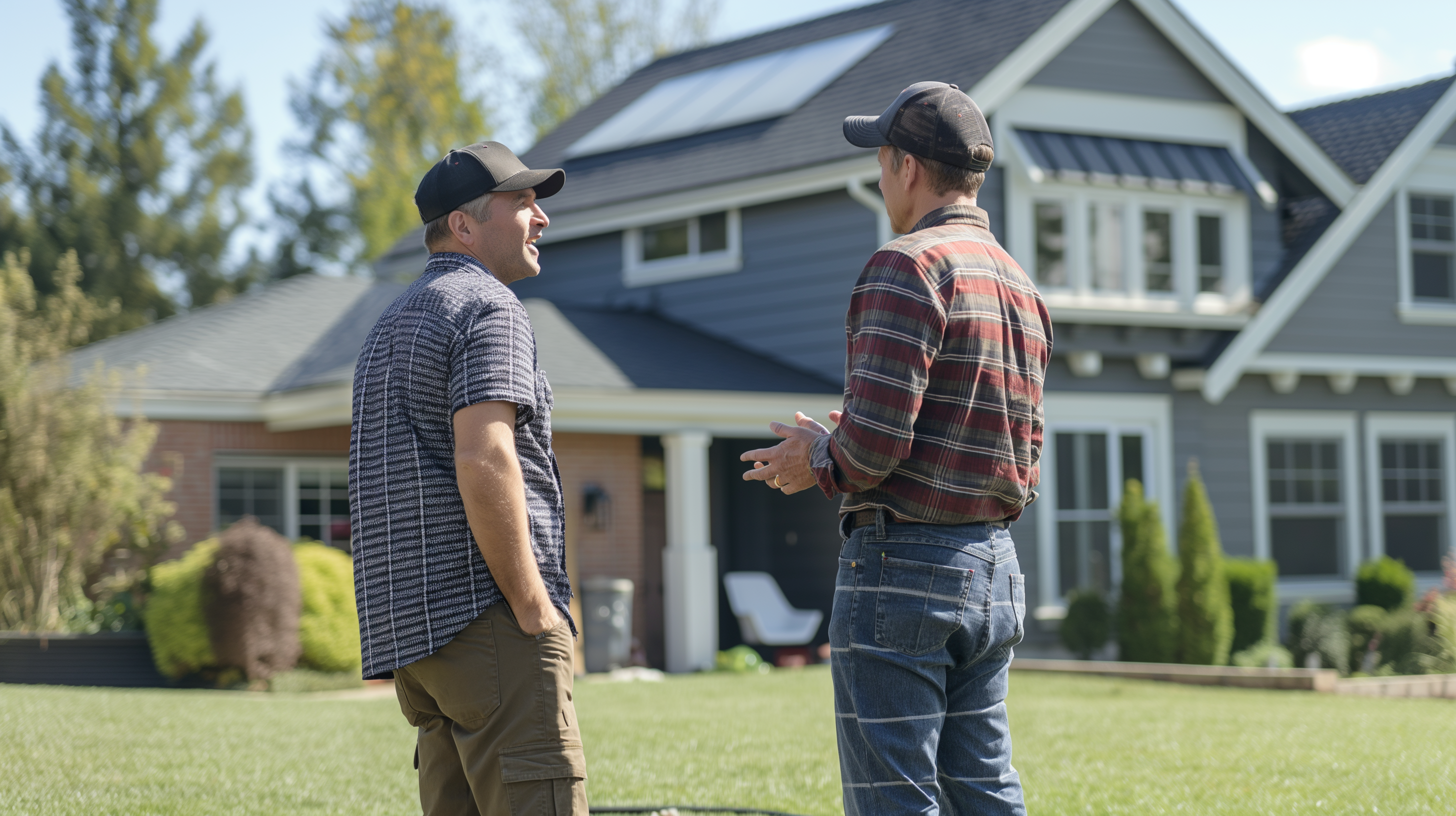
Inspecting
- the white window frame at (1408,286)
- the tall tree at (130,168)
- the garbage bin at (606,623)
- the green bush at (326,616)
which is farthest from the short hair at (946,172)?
the tall tree at (130,168)

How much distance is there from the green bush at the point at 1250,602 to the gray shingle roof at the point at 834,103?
5.54 m

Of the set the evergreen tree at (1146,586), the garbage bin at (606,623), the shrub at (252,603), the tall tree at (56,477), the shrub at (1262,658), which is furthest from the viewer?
the shrub at (1262,658)

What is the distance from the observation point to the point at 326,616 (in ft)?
40.6

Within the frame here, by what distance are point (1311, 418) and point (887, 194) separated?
14792 mm

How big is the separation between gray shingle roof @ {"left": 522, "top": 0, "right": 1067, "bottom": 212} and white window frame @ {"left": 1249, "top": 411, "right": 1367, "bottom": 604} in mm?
5155

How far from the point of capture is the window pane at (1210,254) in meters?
15.9

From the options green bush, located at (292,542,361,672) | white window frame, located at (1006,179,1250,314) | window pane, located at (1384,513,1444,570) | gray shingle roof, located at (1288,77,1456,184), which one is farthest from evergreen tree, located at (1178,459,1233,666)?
green bush, located at (292,542,361,672)

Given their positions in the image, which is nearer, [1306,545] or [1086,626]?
[1086,626]

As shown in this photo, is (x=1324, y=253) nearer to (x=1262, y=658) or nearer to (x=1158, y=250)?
(x=1158, y=250)

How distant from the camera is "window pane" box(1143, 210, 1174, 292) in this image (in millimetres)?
15422

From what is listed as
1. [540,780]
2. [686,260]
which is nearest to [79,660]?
[686,260]

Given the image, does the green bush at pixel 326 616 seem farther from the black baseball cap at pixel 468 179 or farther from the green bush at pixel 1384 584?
the green bush at pixel 1384 584

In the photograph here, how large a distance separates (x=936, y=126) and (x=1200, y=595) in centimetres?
1168

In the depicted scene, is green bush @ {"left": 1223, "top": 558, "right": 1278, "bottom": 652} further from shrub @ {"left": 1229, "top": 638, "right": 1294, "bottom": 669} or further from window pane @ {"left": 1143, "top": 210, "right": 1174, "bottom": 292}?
window pane @ {"left": 1143, "top": 210, "right": 1174, "bottom": 292}
